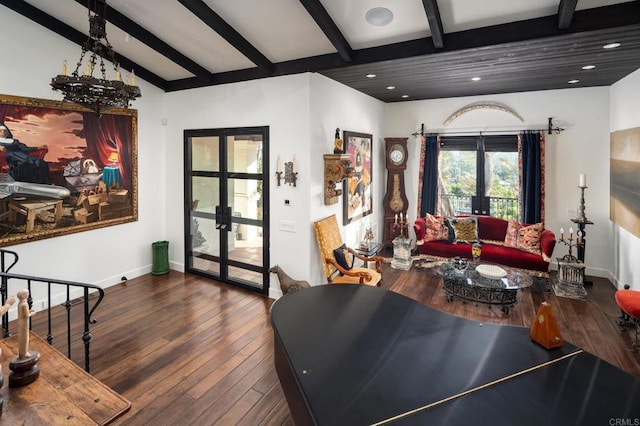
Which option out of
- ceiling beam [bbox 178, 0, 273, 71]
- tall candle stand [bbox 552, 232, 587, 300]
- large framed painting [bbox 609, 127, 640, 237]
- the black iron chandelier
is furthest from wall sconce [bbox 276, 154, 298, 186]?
large framed painting [bbox 609, 127, 640, 237]

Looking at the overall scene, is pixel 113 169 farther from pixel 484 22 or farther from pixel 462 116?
pixel 462 116

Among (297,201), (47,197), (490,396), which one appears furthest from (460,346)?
(47,197)

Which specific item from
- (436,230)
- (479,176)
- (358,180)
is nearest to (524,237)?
(436,230)

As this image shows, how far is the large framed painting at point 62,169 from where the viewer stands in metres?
3.97

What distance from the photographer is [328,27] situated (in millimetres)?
3451

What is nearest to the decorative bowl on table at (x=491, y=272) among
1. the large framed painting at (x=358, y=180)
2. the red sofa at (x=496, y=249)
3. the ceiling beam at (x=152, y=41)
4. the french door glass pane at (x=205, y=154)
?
the red sofa at (x=496, y=249)

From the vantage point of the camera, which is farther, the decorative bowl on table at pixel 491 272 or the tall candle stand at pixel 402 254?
the tall candle stand at pixel 402 254

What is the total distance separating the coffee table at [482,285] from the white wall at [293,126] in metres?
1.77

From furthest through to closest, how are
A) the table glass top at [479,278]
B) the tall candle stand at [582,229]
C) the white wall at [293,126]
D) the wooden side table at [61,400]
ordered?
1. the tall candle stand at [582,229]
2. the white wall at [293,126]
3. the table glass top at [479,278]
4. the wooden side table at [61,400]

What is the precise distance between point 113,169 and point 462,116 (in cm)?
595

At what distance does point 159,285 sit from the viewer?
521cm

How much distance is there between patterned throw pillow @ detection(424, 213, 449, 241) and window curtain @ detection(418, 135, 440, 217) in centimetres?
69

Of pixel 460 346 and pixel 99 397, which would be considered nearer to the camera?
pixel 99 397

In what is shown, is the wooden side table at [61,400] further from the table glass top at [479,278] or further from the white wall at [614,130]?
the white wall at [614,130]
